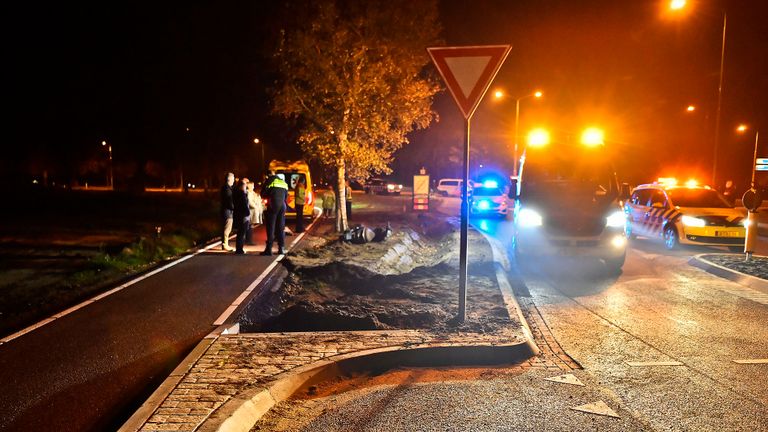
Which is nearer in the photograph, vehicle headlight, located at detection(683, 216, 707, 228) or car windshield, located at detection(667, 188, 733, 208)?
vehicle headlight, located at detection(683, 216, 707, 228)

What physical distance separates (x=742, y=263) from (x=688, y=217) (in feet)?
8.68

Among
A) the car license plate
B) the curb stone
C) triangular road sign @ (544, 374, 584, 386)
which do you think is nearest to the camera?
triangular road sign @ (544, 374, 584, 386)

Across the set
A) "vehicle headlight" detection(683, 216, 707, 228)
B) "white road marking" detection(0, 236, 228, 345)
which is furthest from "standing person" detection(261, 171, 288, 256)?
"vehicle headlight" detection(683, 216, 707, 228)

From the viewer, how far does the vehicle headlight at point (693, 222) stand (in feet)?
43.5

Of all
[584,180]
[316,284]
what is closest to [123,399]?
[316,284]

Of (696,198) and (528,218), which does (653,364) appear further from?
(696,198)

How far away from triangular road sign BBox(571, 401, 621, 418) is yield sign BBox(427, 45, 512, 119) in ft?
11.2

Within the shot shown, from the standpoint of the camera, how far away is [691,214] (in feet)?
44.0

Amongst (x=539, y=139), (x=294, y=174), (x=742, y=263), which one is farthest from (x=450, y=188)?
(x=742, y=263)

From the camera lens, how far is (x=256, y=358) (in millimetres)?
5320

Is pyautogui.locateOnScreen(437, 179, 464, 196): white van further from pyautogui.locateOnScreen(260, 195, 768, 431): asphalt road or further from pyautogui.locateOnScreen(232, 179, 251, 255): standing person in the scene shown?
pyautogui.locateOnScreen(260, 195, 768, 431): asphalt road

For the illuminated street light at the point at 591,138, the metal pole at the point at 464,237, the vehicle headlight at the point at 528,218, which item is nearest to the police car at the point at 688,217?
the illuminated street light at the point at 591,138

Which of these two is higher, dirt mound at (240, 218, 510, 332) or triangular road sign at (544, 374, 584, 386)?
dirt mound at (240, 218, 510, 332)

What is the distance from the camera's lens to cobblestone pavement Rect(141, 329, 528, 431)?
4.14 meters
